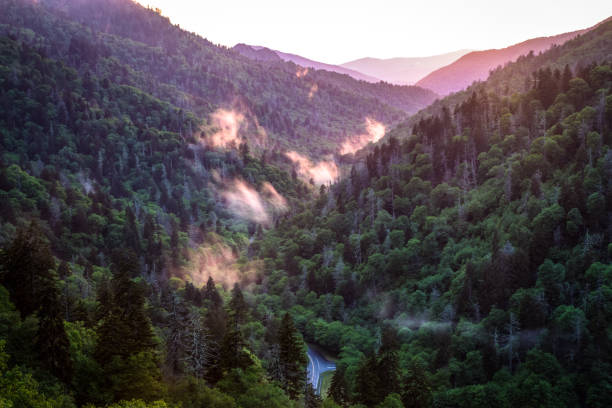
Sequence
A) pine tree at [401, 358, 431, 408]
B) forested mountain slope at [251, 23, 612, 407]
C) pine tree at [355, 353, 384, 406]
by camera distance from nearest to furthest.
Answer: pine tree at [355, 353, 384, 406] < pine tree at [401, 358, 431, 408] < forested mountain slope at [251, 23, 612, 407]

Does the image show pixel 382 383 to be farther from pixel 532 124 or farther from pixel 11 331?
pixel 532 124

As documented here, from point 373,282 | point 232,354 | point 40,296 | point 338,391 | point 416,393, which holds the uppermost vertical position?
point 373,282

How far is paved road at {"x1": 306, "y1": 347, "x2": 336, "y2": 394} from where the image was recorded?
98625 mm

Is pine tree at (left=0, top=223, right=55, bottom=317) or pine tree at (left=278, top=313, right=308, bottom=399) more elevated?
pine tree at (left=0, top=223, right=55, bottom=317)

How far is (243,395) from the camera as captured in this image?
160ft

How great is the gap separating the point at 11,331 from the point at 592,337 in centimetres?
8094

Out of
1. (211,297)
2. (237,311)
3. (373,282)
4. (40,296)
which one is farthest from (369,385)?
(373,282)

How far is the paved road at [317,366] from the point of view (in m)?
98.6

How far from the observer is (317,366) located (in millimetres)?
105188

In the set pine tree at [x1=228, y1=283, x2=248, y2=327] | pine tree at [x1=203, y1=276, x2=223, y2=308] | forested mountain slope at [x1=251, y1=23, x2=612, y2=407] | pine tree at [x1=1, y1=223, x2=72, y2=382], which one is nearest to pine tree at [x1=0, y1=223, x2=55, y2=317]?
pine tree at [x1=1, y1=223, x2=72, y2=382]

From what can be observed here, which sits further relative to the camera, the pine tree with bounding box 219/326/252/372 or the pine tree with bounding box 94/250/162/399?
the pine tree with bounding box 219/326/252/372

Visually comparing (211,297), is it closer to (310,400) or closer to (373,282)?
(373,282)

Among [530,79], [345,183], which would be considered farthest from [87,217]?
[530,79]

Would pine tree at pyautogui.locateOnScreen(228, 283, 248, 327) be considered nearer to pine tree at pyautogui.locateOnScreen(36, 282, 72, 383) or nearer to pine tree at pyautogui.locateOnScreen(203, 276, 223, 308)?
pine tree at pyautogui.locateOnScreen(203, 276, 223, 308)
